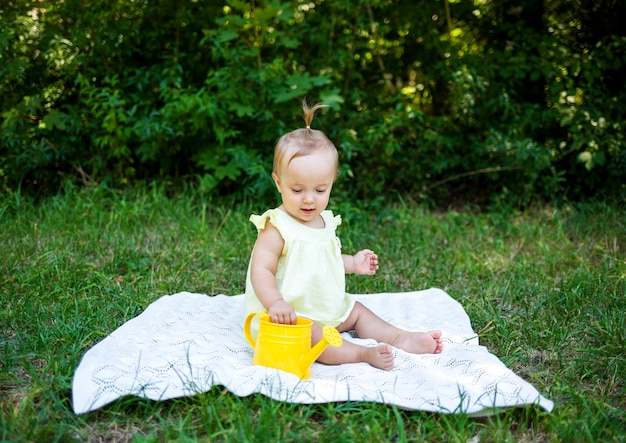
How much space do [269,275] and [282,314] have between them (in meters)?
0.22

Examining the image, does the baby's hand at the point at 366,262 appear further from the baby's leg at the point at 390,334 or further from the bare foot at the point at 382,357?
the bare foot at the point at 382,357

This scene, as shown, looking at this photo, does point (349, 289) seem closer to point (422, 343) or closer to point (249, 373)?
point (422, 343)

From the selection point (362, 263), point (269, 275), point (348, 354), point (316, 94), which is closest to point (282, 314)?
point (269, 275)

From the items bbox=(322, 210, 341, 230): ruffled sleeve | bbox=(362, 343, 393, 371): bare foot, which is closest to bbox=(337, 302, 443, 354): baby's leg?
bbox=(362, 343, 393, 371): bare foot

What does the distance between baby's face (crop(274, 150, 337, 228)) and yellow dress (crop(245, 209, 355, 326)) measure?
0.22 feet

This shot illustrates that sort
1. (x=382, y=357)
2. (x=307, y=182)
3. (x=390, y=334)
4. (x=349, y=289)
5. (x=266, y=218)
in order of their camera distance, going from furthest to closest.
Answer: (x=349, y=289) < (x=390, y=334) < (x=266, y=218) < (x=307, y=182) < (x=382, y=357)

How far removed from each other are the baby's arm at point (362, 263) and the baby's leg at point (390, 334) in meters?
0.14

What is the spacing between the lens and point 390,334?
254 cm

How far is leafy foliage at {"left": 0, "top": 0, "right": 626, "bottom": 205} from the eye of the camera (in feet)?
14.0

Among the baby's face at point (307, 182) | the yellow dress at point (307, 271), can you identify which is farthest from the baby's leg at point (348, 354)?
the baby's face at point (307, 182)

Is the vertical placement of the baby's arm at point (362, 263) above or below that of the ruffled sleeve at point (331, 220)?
below

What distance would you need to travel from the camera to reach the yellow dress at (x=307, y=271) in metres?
2.38

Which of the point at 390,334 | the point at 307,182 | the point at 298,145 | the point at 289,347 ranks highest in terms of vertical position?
the point at 298,145

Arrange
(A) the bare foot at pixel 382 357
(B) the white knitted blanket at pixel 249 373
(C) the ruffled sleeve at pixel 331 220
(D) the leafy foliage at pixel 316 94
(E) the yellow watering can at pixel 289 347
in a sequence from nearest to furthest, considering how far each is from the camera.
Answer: (B) the white knitted blanket at pixel 249 373 → (E) the yellow watering can at pixel 289 347 → (A) the bare foot at pixel 382 357 → (C) the ruffled sleeve at pixel 331 220 → (D) the leafy foliage at pixel 316 94
